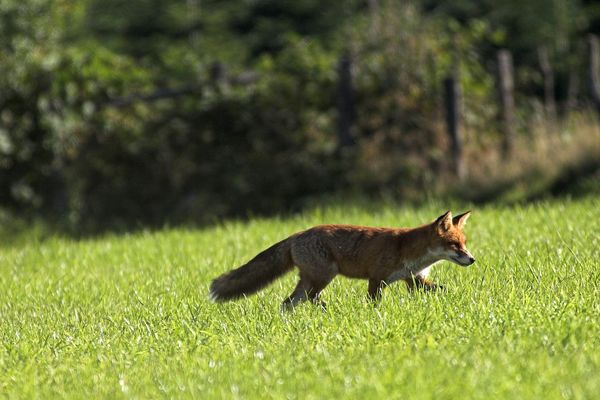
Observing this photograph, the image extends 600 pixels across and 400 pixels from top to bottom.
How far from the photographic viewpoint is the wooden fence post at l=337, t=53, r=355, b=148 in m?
16.5

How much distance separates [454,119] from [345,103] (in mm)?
1877

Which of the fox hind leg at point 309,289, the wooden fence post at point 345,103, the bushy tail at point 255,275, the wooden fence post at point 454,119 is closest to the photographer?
the fox hind leg at point 309,289

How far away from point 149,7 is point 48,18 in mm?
20534

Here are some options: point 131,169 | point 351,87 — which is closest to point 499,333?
point 351,87

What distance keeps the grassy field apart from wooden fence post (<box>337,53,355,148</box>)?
6.57m

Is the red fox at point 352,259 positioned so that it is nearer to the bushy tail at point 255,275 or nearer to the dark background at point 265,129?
the bushy tail at point 255,275

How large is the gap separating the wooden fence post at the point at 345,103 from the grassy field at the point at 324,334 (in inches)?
259

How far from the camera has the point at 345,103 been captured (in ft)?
Answer: 54.7

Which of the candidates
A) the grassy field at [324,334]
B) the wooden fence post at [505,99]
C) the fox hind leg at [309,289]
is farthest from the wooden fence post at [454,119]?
the fox hind leg at [309,289]

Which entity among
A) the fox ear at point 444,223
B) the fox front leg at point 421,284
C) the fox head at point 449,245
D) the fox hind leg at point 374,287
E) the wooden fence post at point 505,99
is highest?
the fox ear at point 444,223

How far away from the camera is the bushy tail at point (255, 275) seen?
7633 millimetres

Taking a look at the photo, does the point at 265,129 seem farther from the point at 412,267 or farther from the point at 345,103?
the point at 412,267

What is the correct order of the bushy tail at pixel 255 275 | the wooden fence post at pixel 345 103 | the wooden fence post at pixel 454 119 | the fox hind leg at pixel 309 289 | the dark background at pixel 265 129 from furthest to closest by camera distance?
the wooden fence post at pixel 345 103
the wooden fence post at pixel 454 119
the dark background at pixel 265 129
the bushy tail at pixel 255 275
the fox hind leg at pixel 309 289

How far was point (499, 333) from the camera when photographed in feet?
19.7
